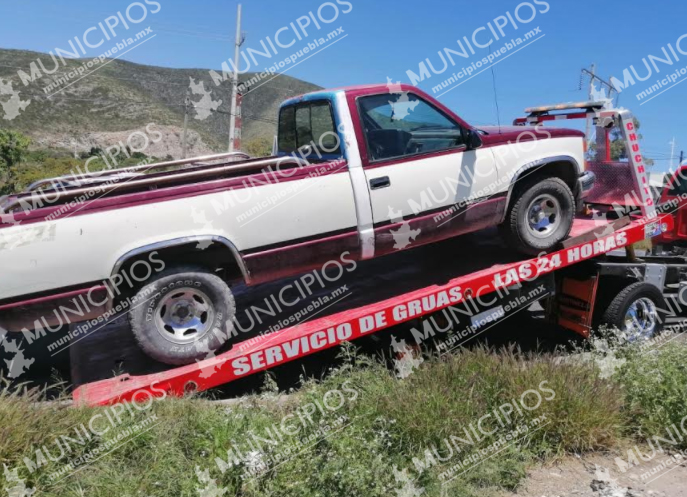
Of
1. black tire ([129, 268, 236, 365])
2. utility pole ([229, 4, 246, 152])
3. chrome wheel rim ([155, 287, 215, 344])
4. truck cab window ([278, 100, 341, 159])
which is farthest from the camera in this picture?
utility pole ([229, 4, 246, 152])

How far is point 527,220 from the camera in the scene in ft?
17.5

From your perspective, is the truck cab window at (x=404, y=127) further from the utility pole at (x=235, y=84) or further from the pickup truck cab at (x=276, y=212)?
the utility pole at (x=235, y=84)

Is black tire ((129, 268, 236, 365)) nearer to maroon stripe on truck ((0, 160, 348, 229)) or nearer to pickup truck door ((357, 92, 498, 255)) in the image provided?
maroon stripe on truck ((0, 160, 348, 229))

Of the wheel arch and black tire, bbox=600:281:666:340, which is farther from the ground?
the wheel arch

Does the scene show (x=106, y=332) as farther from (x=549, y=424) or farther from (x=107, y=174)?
(x=549, y=424)

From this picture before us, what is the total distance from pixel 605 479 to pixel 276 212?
2.82m

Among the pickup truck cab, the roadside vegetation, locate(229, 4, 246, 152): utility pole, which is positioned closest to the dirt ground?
the roadside vegetation

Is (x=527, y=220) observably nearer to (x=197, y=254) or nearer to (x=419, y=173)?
(x=419, y=173)

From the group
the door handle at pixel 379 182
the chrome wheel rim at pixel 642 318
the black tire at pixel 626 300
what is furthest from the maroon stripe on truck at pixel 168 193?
the chrome wheel rim at pixel 642 318

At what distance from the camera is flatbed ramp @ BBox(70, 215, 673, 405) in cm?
406

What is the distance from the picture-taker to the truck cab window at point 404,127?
4742 millimetres

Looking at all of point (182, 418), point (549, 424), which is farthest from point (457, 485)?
point (182, 418)

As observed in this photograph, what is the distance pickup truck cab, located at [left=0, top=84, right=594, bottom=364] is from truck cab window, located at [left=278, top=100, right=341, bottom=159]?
22 mm

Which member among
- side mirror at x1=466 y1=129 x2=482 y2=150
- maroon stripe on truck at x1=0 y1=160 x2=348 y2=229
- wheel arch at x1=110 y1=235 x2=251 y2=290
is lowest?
side mirror at x1=466 y1=129 x2=482 y2=150
